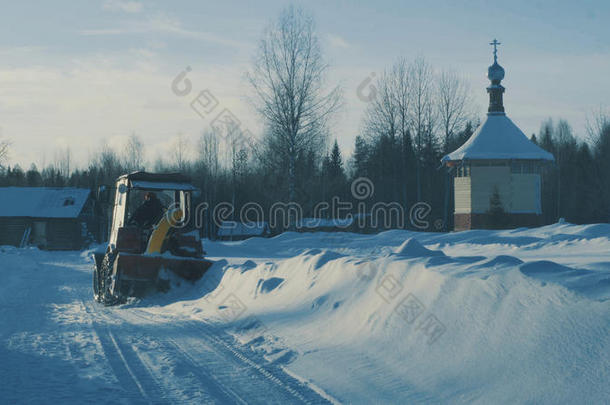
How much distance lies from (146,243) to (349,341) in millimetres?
6816

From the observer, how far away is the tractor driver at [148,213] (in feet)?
42.5

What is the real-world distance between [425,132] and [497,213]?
15618mm

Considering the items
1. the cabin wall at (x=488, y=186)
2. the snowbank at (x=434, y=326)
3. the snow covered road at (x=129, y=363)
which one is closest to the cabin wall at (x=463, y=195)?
the cabin wall at (x=488, y=186)

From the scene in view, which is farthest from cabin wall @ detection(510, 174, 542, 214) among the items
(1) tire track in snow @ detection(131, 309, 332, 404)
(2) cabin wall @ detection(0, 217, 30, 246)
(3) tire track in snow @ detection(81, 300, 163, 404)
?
(2) cabin wall @ detection(0, 217, 30, 246)

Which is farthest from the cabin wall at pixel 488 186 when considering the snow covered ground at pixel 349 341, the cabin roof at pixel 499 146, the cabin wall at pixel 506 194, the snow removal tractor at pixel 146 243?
the snow covered ground at pixel 349 341

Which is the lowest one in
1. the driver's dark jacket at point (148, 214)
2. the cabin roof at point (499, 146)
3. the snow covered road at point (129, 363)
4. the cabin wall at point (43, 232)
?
the cabin wall at point (43, 232)

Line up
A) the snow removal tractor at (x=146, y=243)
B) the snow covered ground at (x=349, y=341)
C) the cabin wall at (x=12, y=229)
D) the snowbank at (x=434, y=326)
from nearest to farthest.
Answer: the snowbank at (x=434, y=326) → the snow covered ground at (x=349, y=341) → the snow removal tractor at (x=146, y=243) → the cabin wall at (x=12, y=229)

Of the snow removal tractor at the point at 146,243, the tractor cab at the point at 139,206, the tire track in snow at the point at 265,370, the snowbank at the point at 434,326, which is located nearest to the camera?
the snowbank at the point at 434,326

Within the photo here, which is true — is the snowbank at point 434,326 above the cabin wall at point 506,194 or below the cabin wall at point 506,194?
below

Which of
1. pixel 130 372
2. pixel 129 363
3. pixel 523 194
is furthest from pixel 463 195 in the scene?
pixel 130 372

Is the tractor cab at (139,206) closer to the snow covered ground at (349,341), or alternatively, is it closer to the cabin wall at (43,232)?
the snow covered ground at (349,341)

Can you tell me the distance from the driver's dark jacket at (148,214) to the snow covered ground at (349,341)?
2.65 meters

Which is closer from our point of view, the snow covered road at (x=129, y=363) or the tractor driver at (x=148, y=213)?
the snow covered road at (x=129, y=363)

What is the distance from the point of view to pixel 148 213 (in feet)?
42.8
